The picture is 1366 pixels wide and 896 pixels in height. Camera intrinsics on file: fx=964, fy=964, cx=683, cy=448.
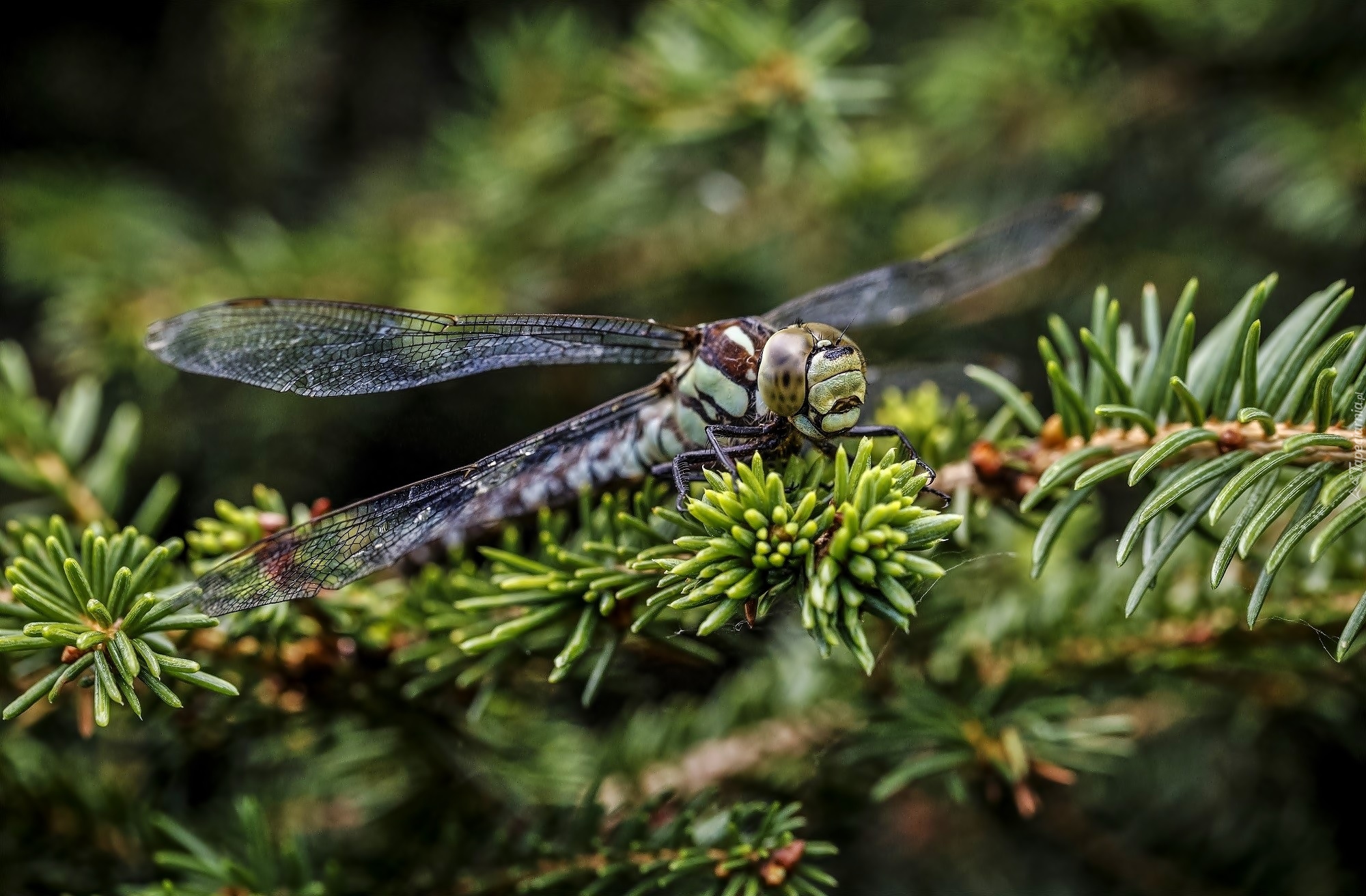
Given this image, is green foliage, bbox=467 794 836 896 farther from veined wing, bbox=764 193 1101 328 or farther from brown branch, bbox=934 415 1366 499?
veined wing, bbox=764 193 1101 328

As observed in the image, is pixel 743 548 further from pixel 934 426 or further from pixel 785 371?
pixel 934 426

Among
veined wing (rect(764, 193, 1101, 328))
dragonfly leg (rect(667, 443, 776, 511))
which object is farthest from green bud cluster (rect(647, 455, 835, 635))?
veined wing (rect(764, 193, 1101, 328))

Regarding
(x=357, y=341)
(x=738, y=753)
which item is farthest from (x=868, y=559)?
(x=357, y=341)

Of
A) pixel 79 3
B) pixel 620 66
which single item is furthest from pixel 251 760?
pixel 79 3

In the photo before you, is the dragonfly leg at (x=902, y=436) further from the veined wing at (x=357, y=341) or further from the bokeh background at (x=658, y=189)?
the bokeh background at (x=658, y=189)

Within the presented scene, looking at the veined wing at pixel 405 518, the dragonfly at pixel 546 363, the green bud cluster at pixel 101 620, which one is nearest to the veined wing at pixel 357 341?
the dragonfly at pixel 546 363

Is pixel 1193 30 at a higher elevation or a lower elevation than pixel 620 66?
lower

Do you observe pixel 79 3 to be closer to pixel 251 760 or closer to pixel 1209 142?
pixel 251 760
